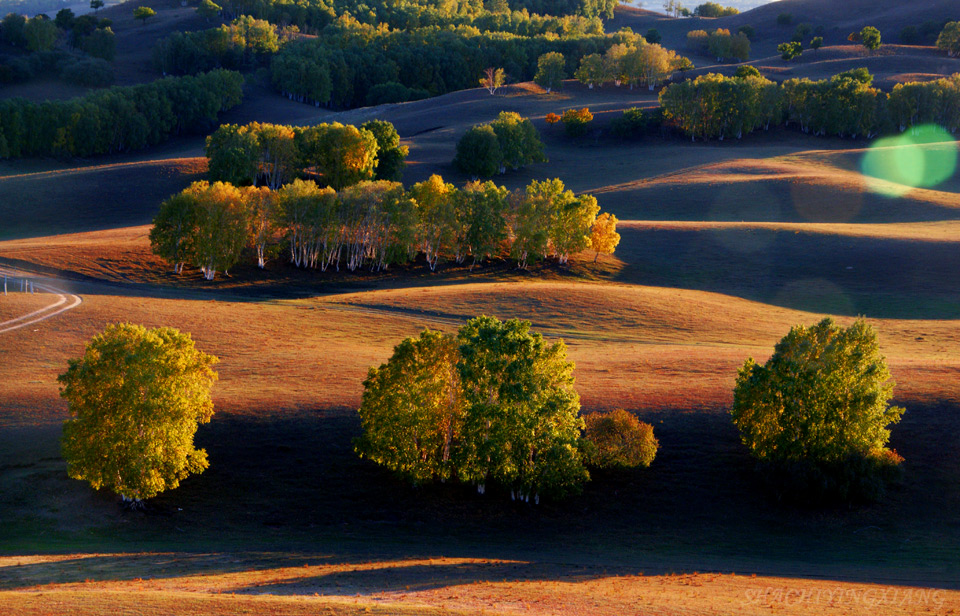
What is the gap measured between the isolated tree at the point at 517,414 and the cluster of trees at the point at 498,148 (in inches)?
3402

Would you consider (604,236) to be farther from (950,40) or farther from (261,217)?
(950,40)

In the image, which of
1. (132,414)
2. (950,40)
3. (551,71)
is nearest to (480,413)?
(132,414)

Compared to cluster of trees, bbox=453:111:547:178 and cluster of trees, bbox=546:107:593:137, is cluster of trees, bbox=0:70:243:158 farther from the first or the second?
cluster of trees, bbox=546:107:593:137

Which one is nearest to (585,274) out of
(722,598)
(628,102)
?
(722,598)

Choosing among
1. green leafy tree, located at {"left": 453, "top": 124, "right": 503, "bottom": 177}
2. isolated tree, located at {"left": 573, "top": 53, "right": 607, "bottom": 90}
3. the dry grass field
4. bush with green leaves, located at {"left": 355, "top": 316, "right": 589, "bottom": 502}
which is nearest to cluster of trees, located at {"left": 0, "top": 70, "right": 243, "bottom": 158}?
the dry grass field

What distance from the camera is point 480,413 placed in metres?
37.8

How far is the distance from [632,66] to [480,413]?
532 ft

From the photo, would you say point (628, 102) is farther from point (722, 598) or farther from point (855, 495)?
point (722, 598)

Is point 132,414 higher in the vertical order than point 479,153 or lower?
lower

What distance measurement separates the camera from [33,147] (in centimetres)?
13625

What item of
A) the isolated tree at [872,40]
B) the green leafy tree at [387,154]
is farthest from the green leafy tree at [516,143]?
the isolated tree at [872,40]

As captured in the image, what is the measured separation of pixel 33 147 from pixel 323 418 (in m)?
120

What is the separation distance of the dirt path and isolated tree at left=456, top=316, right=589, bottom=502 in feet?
108

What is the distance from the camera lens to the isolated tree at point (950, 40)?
618 ft
